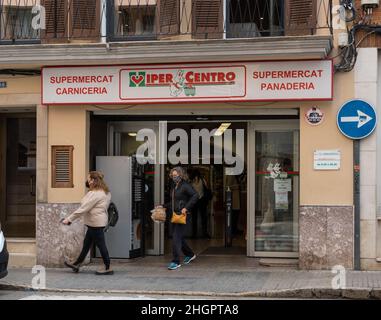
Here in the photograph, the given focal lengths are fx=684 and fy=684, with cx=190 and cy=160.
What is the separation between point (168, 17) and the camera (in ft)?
40.8

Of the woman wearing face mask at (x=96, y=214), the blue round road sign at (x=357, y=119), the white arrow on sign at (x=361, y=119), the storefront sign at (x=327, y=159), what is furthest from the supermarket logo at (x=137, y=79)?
the white arrow on sign at (x=361, y=119)

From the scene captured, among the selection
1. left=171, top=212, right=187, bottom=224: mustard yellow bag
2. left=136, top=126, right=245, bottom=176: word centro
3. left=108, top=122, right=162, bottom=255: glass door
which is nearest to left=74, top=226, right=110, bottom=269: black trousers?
left=171, top=212, right=187, bottom=224: mustard yellow bag

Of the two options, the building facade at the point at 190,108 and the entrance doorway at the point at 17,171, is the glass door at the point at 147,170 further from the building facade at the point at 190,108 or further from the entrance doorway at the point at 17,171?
the entrance doorway at the point at 17,171

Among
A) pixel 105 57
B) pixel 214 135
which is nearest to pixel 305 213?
pixel 214 135

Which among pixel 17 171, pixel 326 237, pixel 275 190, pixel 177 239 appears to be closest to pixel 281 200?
pixel 275 190

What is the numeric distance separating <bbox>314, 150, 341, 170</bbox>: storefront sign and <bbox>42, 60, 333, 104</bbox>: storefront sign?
964mm

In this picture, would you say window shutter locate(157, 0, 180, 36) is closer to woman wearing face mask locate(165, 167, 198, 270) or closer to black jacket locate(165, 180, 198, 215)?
woman wearing face mask locate(165, 167, 198, 270)

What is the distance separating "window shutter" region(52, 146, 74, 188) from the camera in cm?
1277

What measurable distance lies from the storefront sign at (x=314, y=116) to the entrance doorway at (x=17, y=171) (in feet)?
17.8

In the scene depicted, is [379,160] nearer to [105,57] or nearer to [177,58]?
[177,58]

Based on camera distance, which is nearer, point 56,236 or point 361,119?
point 361,119

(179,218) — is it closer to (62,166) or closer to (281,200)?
(281,200)

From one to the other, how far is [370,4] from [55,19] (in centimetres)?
567

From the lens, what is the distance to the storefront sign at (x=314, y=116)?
468 inches
